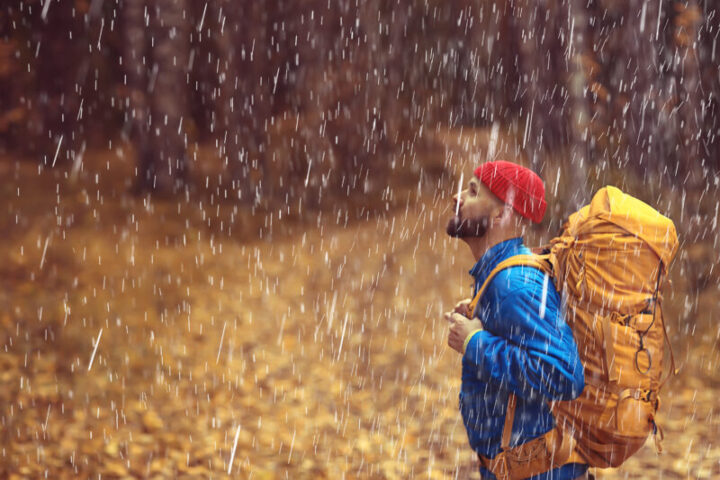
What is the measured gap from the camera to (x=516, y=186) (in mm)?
2900

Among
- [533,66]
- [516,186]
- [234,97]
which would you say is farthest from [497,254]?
[234,97]

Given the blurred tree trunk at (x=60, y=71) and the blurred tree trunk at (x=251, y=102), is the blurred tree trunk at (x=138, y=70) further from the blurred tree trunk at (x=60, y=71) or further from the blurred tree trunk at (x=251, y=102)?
the blurred tree trunk at (x=60, y=71)

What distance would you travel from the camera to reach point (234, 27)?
12.6m

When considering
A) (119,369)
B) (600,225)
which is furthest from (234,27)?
(600,225)

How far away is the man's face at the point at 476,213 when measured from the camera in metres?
2.96

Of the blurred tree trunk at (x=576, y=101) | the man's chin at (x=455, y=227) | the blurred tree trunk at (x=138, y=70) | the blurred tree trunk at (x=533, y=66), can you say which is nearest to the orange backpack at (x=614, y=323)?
the man's chin at (x=455, y=227)

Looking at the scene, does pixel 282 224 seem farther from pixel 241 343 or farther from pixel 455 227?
pixel 455 227

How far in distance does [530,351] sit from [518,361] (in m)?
0.06

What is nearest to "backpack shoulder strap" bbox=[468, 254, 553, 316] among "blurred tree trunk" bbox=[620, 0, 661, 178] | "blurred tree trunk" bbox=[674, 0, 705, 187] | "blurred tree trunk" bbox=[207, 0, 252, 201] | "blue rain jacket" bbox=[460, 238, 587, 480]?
"blue rain jacket" bbox=[460, 238, 587, 480]

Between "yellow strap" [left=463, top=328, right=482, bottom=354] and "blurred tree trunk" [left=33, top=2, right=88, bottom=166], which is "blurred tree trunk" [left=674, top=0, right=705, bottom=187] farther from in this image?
"blurred tree trunk" [left=33, top=2, right=88, bottom=166]

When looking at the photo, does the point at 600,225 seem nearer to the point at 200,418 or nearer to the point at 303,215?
the point at 200,418

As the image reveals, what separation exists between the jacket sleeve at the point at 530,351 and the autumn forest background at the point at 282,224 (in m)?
3.92

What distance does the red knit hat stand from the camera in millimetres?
2902

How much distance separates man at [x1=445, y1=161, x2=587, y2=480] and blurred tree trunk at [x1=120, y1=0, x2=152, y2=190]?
30.5ft
